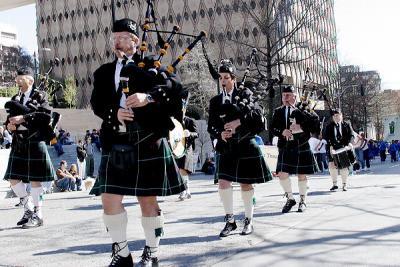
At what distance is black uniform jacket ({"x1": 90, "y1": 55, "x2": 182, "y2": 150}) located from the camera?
156 inches

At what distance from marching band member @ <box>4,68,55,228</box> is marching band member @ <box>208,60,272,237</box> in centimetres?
257

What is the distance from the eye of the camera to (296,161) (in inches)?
314

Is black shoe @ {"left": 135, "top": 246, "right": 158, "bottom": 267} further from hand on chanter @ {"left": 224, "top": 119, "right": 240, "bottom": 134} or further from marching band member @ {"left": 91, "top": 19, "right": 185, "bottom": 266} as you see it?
hand on chanter @ {"left": 224, "top": 119, "right": 240, "bottom": 134}

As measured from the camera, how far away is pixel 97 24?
71938 mm

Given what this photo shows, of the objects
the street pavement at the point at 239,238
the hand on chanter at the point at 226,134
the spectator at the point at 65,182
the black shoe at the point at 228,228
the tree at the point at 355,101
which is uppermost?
the tree at the point at 355,101

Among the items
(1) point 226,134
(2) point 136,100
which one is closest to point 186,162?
(1) point 226,134

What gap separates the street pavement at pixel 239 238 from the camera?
4.44 meters

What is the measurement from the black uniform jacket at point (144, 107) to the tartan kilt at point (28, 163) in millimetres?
3426

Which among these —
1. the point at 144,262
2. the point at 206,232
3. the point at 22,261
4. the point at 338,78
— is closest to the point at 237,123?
the point at 206,232

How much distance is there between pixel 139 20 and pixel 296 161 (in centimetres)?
6040

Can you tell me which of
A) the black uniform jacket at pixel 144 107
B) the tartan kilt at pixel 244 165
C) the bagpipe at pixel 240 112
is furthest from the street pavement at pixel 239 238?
the black uniform jacket at pixel 144 107

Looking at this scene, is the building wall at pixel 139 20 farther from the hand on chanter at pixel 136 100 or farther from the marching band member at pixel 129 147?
the hand on chanter at pixel 136 100

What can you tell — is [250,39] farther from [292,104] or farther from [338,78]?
[292,104]

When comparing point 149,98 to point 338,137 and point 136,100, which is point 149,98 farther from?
point 338,137
